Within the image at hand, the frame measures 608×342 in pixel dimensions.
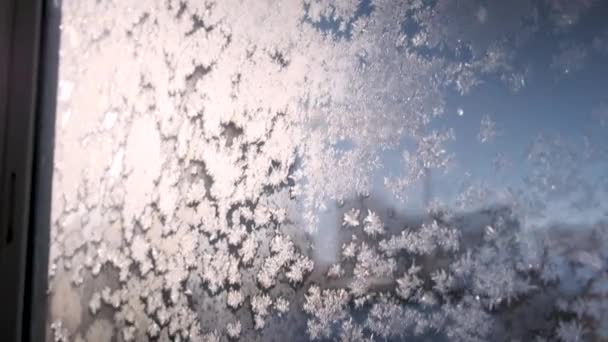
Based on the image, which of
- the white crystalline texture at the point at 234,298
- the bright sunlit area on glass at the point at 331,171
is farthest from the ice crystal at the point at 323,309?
the white crystalline texture at the point at 234,298

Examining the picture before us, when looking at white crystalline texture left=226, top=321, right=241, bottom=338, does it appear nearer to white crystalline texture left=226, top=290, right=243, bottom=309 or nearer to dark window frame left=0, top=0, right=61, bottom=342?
white crystalline texture left=226, top=290, right=243, bottom=309

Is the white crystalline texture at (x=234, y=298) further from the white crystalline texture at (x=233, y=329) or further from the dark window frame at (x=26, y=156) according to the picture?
the dark window frame at (x=26, y=156)

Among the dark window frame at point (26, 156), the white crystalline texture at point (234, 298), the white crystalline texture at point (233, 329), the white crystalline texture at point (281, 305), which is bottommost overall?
the white crystalline texture at point (233, 329)

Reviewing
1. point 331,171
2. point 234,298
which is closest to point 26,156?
point 234,298

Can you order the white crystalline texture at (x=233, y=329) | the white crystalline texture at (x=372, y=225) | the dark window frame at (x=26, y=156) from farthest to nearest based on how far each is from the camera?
the dark window frame at (x=26, y=156) → the white crystalline texture at (x=233, y=329) → the white crystalline texture at (x=372, y=225)

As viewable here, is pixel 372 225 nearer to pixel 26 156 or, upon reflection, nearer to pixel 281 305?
pixel 281 305

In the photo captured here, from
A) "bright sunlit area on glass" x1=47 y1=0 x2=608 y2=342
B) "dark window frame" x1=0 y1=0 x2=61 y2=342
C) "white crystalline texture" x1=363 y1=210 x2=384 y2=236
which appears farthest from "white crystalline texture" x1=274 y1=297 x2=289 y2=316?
"dark window frame" x1=0 y1=0 x2=61 y2=342

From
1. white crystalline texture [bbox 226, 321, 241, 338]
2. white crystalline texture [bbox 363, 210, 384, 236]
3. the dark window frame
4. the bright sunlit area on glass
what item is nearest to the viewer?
the bright sunlit area on glass

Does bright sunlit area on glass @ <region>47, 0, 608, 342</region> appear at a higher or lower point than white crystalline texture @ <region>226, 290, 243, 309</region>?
higher

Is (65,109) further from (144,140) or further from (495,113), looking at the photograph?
(495,113)
